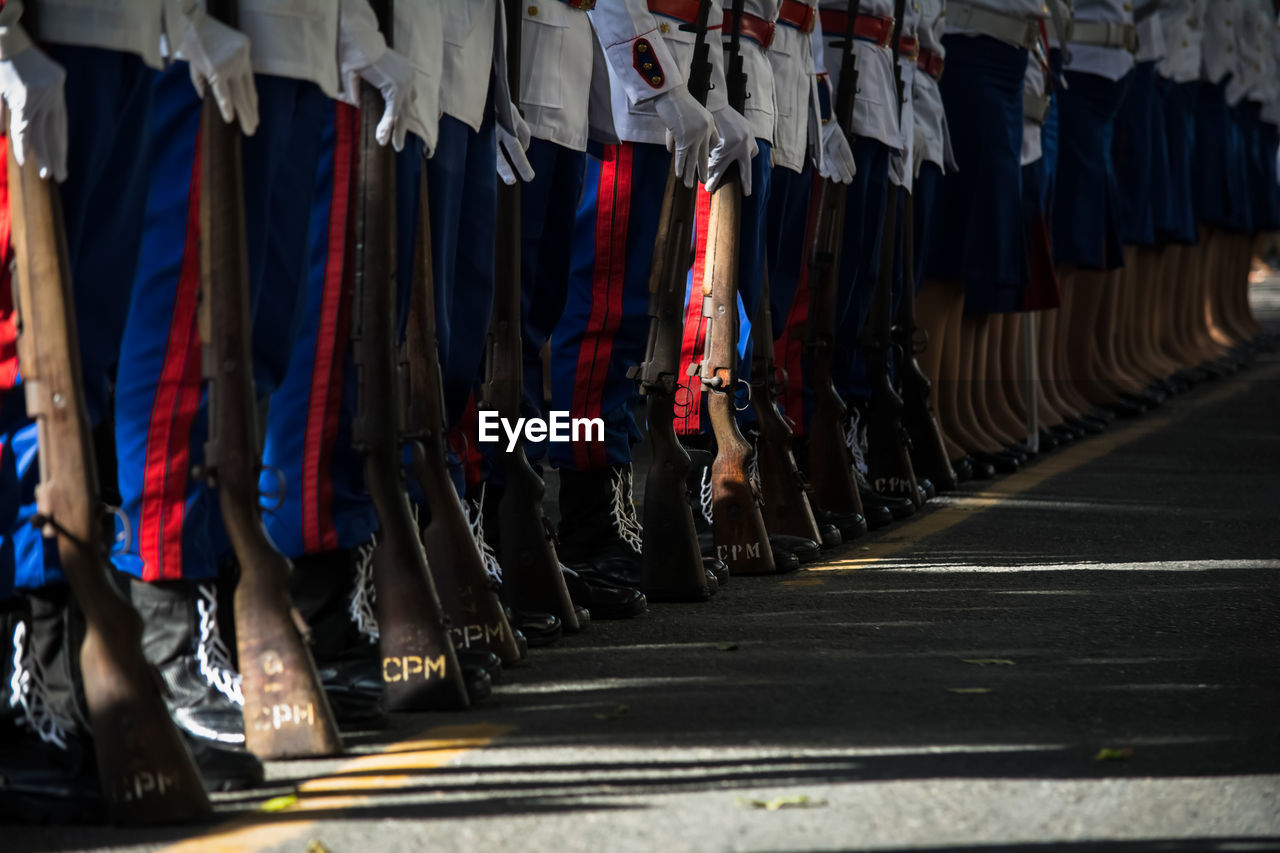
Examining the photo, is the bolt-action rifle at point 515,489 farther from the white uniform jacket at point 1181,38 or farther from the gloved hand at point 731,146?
the white uniform jacket at point 1181,38

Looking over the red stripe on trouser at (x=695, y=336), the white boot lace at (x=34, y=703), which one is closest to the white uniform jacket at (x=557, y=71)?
the red stripe on trouser at (x=695, y=336)

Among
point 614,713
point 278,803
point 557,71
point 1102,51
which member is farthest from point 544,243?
point 1102,51

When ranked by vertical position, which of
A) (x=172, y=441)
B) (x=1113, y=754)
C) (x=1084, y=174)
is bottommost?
(x=1113, y=754)

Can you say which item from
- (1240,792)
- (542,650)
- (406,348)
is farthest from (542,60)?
(1240,792)

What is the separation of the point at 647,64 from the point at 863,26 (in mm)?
1780

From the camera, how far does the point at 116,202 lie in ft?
9.27

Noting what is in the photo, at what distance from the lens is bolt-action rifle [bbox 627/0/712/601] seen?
435 centimetres

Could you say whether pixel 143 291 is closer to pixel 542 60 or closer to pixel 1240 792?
pixel 542 60

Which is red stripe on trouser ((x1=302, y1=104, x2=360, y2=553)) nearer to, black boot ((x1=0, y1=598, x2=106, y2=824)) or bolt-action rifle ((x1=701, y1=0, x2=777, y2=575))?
black boot ((x1=0, y1=598, x2=106, y2=824))

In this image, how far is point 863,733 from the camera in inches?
119

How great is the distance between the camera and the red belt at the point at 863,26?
19.5ft

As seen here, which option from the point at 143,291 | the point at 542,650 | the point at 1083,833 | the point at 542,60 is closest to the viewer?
the point at 1083,833

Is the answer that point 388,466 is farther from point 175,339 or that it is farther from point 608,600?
point 608,600

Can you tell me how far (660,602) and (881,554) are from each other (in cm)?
102
